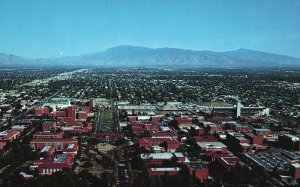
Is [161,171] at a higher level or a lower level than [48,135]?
lower

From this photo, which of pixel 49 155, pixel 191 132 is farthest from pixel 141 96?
pixel 49 155

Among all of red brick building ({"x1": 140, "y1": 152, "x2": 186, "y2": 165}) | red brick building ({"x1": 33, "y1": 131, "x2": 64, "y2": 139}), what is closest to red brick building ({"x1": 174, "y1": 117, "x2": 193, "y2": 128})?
red brick building ({"x1": 140, "y1": 152, "x2": 186, "y2": 165})

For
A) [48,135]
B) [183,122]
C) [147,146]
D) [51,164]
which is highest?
[183,122]

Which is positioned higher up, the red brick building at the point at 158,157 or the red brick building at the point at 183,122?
the red brick building at the point at 183,122

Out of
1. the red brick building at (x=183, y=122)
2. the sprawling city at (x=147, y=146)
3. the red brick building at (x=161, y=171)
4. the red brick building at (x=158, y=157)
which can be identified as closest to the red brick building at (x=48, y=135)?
the sprawling city at (x=147, y=146)

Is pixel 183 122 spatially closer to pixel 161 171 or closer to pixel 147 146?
pixel 147 146

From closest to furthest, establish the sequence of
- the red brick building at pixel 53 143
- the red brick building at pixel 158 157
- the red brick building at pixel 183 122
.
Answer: the red brick building at pixel 158 157
the red brick building at pixel 53 143
the red brick building at pixel 183 122

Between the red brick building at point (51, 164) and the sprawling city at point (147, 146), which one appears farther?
the red brick building at point (51, 164)

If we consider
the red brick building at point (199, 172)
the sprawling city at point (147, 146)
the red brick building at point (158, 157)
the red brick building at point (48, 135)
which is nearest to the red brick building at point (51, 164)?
the sprawling city at point (147, 146)

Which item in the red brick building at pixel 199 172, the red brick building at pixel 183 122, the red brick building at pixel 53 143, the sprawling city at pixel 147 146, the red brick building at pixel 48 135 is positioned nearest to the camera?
the sprawling city at pixel 147 146

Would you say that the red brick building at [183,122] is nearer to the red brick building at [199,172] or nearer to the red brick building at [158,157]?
the red brick building at [158,157]

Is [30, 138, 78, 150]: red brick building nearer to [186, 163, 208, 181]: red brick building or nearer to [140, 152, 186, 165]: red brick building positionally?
[140, 152, 186, 165]: red brick building

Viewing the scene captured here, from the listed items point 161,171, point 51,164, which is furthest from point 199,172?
point 51,164
